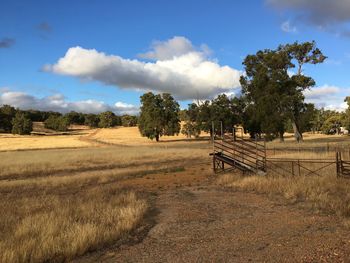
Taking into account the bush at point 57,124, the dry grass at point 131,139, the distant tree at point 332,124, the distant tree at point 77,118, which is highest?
the distant tree at point 77,118

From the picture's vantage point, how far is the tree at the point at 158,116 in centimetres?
9212

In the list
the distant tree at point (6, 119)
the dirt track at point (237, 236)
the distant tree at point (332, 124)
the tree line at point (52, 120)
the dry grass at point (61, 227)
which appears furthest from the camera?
the distant tree at point (6, 119)

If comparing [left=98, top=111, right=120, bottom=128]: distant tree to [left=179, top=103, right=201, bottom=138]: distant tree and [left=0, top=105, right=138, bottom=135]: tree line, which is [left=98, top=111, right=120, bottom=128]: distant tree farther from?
[left=179, top=103, right=201, bottom=138]: distant tree

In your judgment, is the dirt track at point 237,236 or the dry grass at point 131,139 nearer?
the dirt track at point 237,236

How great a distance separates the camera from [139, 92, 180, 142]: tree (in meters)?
92.1

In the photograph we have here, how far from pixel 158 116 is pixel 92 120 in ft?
321

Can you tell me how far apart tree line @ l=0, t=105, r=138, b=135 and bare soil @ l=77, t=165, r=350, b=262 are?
120710 mm

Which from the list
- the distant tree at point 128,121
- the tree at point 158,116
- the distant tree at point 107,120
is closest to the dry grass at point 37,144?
the tree at point 158,116

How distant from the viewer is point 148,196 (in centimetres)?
1695

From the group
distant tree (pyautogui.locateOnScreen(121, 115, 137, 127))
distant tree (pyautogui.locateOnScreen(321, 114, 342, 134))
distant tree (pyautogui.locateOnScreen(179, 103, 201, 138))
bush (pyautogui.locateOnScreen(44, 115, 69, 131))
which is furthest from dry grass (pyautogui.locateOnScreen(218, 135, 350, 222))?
distant tree (pyautogui.locateOnScreen(121, 115, 137, 127))

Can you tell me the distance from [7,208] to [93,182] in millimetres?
10384

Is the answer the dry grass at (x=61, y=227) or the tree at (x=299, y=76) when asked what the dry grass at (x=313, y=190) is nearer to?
the dry grass at (x=61, y=227)

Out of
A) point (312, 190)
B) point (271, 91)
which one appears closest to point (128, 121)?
point (271, 91)

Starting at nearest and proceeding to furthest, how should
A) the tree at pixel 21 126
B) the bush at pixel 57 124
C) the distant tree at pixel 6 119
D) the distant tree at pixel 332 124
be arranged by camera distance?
the tree at pixel 21 126, the distant tree at pixel 332 124, the distant tree at pixel 6 119, the bush at pixel 57 124
